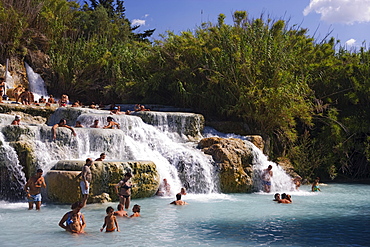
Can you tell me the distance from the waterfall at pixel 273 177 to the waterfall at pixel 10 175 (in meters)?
7.54

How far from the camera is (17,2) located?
80.9ft

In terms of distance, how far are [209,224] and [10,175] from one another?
17.5ft

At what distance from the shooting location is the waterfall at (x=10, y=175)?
1089 centimetres

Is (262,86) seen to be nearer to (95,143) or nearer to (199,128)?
(199,128)

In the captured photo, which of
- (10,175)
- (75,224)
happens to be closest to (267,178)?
(10,175)

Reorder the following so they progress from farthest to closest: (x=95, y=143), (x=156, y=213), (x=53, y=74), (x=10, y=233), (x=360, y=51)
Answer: (x=53, y=74) < (x=360, y=51) < (x=95, y=143) < (x=156, y=213) < (x=10, y=233)

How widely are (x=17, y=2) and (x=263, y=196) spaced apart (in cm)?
1852

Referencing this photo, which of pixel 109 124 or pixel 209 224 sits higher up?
pixel 109 124

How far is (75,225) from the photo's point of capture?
25.1ft

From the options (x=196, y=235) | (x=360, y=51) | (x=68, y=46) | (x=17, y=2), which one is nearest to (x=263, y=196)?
(x=196, y=235)

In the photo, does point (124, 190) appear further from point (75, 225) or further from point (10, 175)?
point (10, 175)

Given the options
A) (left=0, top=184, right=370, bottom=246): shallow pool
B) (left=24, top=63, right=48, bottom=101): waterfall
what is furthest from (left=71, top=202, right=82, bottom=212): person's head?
(left=24, top=63, right=48, bottom=101): waterfall

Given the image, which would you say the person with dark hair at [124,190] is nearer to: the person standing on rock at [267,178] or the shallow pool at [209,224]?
the shallow pool at [209,224]

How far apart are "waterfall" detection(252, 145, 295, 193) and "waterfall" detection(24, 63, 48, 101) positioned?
41.2 ft
